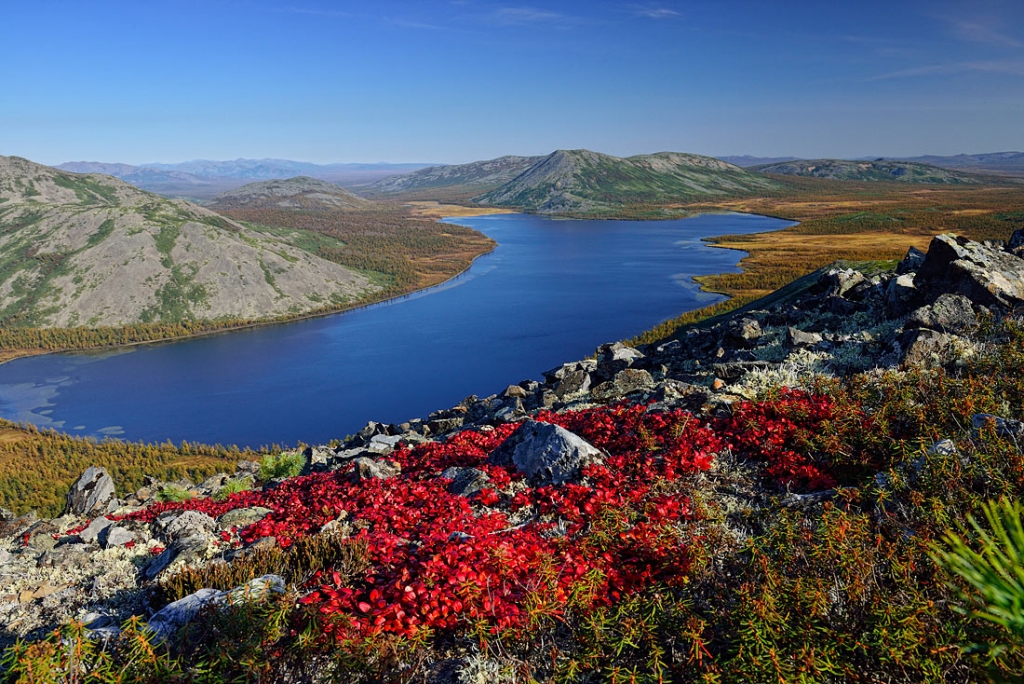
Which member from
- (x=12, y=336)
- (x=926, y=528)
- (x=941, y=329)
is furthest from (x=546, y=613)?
(x=12, y=336)

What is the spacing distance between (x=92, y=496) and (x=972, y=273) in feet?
116

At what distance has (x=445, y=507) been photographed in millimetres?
11484

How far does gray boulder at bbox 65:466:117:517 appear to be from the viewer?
2138 centimetres

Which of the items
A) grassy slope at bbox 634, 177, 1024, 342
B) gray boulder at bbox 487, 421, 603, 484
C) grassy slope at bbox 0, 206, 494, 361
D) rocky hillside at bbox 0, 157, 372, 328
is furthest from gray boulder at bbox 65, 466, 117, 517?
rocky hillside at bbox 0, 157, 372, 328

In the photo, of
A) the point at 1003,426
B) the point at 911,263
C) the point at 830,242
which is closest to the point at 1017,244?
the point at 911,263

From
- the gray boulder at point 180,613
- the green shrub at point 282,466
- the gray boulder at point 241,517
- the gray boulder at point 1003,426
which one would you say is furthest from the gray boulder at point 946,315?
the green shrub at point 282,466

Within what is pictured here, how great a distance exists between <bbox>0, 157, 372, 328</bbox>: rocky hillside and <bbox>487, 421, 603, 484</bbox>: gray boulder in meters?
105

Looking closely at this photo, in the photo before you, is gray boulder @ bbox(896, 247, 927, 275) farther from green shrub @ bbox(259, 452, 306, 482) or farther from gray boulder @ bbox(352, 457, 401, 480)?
green shrub @ bbox(259, 452, 306, 482)

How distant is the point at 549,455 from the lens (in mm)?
12875

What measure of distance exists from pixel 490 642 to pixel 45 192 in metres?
249

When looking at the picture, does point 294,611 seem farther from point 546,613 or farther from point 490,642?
point 546,613

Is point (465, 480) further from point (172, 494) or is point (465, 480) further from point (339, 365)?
point (339, 365)

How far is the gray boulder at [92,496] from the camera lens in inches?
842

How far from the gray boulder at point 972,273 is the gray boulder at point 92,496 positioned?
3367 cm
